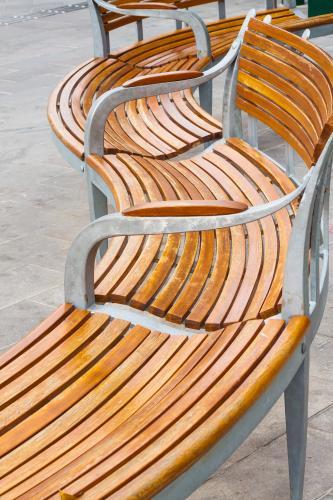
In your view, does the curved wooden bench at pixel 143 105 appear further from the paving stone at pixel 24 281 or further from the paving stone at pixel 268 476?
the paving stone at pixel 268 476

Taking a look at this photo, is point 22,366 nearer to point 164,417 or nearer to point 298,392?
point 164,417

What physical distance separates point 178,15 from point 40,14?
735 cm


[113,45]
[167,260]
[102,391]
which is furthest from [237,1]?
[102,391]

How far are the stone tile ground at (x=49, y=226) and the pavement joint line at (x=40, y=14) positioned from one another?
1.70ft

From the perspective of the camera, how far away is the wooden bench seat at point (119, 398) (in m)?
2.37

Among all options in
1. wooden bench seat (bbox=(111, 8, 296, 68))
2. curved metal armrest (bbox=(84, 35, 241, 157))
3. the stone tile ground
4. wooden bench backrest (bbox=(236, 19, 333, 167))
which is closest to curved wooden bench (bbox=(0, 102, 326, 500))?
the stone tile ground

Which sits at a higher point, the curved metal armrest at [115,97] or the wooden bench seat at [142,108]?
the curved metal armrest at [115,97]

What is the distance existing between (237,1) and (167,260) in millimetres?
10739

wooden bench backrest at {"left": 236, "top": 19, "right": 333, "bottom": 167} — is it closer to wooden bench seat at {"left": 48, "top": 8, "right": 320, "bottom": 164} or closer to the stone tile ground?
wooden bench seat at {"left": 48, "top": 8, "right": 320, "bottom": 164}

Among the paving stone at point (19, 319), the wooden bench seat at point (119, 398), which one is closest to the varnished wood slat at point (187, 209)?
the wooden bench seat at point (119, 398)

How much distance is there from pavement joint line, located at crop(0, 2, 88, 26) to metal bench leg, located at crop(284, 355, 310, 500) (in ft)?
34.6

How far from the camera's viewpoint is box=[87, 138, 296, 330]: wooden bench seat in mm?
3279

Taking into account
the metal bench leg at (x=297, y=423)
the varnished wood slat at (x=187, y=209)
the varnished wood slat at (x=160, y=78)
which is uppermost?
the varnished wood slat at (x=187, y=209)

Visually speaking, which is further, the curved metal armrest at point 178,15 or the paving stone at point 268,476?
the curved metal armrest at point 178,15
